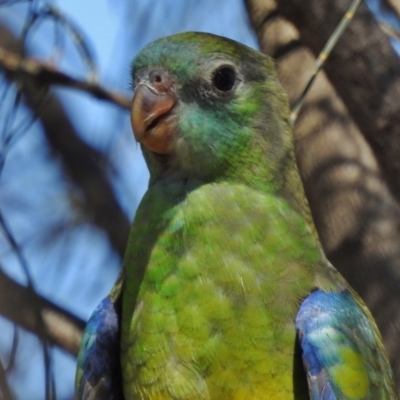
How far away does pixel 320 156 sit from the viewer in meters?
3.33

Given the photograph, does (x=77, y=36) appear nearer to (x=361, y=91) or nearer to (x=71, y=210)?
(x=71, y=210)

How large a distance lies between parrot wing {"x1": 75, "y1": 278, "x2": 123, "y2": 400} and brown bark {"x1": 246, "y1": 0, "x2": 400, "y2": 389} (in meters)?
0.90

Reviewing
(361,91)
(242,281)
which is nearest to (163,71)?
(242,281)

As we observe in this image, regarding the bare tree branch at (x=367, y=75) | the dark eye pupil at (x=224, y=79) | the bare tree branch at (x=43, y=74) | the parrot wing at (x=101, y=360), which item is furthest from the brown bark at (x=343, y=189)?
the parrot wing at (x=101, y=360)

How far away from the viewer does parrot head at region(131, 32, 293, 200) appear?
261 cm

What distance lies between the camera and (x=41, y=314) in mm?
3127

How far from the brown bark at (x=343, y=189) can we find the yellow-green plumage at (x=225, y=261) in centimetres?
45

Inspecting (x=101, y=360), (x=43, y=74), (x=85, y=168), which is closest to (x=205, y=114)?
(x=101, y=360)

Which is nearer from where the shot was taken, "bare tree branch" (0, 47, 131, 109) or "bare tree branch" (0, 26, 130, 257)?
"bare tree branch" (0, 47, 131, 109)

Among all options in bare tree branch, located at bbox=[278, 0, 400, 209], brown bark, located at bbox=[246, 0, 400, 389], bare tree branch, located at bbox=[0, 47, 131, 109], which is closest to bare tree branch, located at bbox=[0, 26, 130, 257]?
bare tree branch, located at bbox=[0, 47, 131, 109]

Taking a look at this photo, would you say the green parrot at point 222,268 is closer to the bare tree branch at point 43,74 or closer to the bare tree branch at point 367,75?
the bare tree branch at point 367,75

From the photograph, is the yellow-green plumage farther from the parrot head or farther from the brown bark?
the brown bark

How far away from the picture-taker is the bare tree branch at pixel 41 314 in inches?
119

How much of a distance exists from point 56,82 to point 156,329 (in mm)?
1626
